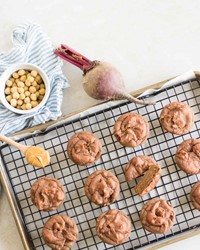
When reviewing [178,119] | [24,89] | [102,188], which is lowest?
[102,188]

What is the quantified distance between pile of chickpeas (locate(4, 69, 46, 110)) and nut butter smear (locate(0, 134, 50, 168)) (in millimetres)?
253

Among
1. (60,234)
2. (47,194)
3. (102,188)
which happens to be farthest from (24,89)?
(60,234)

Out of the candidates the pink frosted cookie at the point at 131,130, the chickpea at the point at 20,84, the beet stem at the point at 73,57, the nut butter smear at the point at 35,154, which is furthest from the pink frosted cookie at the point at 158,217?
the chickpea at the point at 20,84

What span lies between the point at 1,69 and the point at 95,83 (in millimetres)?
558

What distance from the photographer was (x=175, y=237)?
345 centimetres

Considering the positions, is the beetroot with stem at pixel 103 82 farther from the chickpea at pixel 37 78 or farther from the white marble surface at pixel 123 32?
the chickpea at pixel 37 78

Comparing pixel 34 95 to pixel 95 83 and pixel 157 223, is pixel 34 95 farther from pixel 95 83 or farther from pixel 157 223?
pixel 157 223

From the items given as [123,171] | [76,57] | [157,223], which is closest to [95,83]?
[76,57]

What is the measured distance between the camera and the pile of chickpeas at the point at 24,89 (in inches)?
137

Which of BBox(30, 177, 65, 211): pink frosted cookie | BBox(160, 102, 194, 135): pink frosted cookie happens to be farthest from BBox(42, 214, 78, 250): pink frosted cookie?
BBox(160, 102, 194, 135): pink frosted cookie

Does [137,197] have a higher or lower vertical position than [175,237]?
higher

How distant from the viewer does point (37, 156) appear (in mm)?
3320

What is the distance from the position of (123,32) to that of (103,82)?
405 millimetres

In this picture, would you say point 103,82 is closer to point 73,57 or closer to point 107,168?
point 73,57
